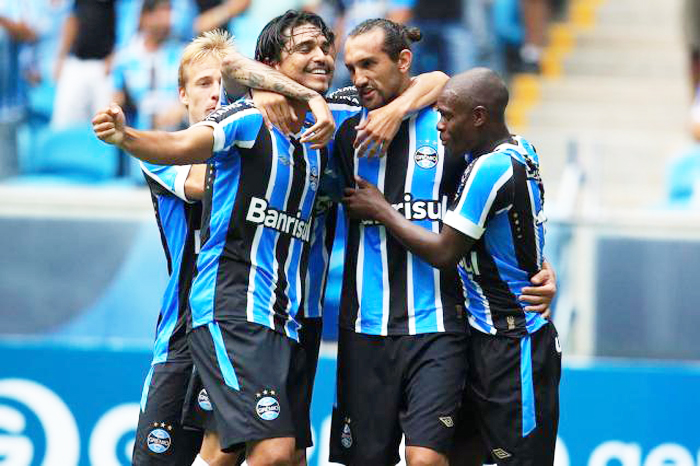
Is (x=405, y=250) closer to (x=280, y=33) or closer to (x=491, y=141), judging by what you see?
(x=491, y=141)

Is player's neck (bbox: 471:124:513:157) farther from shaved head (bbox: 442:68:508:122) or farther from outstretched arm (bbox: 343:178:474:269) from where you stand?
outstretched arm (bbox: 343:178:474:269)

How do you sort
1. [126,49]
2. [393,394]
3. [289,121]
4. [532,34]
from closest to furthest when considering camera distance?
Result: [289,121] < [393,394] < [126,49] < [532,34]

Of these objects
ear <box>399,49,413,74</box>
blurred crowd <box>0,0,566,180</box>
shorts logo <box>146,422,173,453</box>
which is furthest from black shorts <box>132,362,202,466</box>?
blurred crowd <box>0,0,566,180</box>

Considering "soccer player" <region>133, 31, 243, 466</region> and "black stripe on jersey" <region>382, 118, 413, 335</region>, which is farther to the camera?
"soccer player" <region>133, 31, 243, 466</region>

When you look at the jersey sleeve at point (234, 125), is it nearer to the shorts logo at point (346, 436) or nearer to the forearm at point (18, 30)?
the shorts logo at point (346, 436)

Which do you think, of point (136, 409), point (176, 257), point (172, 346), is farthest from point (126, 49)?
point (172, 346)

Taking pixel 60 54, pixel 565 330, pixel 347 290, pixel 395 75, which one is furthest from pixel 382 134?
pixel 60 54

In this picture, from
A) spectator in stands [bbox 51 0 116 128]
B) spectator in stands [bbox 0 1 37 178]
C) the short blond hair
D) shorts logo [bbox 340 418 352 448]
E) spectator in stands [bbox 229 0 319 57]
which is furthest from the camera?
spectator in stands [bbox 229 0 319 57]

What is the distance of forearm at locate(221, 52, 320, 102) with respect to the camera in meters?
4.54

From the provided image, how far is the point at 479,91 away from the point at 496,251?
58 cm

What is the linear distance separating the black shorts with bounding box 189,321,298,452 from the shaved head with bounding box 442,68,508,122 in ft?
3.39

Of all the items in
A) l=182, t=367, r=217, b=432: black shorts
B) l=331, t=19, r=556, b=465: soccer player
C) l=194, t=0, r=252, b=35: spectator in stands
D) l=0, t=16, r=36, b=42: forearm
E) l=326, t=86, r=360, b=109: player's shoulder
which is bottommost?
l=182, t=367, r=217, b=432: black shorts

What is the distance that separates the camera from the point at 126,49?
30.3 feet

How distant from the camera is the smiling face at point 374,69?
4.72m
